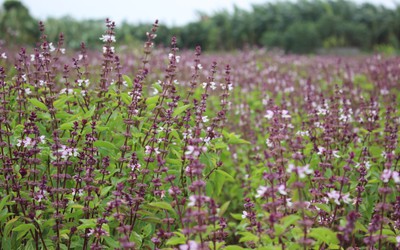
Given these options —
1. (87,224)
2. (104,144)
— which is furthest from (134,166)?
(87,224)

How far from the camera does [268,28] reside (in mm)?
25203

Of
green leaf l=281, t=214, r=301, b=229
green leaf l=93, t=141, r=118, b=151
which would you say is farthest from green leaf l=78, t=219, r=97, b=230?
green leaf l=281, t=214, r=301, b=229

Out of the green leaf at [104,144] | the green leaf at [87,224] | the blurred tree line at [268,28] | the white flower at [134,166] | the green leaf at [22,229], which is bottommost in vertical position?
the green leaf at [22,229]

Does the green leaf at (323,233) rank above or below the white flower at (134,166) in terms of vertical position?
below

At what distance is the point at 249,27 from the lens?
24.8 m

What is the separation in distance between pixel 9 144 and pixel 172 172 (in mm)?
1056

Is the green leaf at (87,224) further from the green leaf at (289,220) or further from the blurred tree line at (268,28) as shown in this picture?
the blurred tree line at (268,28)

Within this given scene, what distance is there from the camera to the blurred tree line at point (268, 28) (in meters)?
22.5

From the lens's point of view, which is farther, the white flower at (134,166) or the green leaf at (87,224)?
the white flower at (134,166)

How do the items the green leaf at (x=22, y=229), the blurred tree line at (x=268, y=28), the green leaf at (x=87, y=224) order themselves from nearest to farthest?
the green leaf at (x=87, y=224)
the green leaf at (x=22, y=229)
the blurred tree line at (x=268, y=28)

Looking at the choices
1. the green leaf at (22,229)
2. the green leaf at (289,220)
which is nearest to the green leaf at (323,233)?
the green leaf at (289,220)

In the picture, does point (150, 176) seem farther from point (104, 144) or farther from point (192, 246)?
point (192, 246)

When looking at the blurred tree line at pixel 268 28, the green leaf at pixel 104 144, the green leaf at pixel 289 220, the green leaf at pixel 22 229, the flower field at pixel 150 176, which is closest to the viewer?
the green leaf at pixel 289 220

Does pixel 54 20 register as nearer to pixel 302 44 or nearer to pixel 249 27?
pixel 249 27
